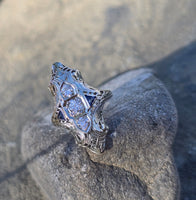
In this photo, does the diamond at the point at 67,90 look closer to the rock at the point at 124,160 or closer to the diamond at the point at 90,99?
the diamond at the point at 90,99

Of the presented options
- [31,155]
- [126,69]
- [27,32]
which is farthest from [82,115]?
[27,32]

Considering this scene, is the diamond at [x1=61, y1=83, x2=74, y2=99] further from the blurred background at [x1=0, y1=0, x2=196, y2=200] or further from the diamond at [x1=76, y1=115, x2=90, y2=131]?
the blurred background at [x1=0, y1=0, x2=196, y2=200]

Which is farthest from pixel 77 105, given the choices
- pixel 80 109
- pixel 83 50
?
pixel 83 50

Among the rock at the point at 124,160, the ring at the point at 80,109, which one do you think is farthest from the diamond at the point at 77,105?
the rock at the point at 124,160

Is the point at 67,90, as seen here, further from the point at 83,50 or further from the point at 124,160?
the point at 83,50

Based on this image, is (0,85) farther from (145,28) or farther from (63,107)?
(145,28)

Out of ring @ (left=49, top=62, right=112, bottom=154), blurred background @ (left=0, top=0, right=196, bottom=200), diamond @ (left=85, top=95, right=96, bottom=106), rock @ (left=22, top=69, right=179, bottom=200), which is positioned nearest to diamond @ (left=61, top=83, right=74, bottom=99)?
ring @ (left=49, top=62, right=112, bottom=154)

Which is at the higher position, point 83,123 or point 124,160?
point 83,123
